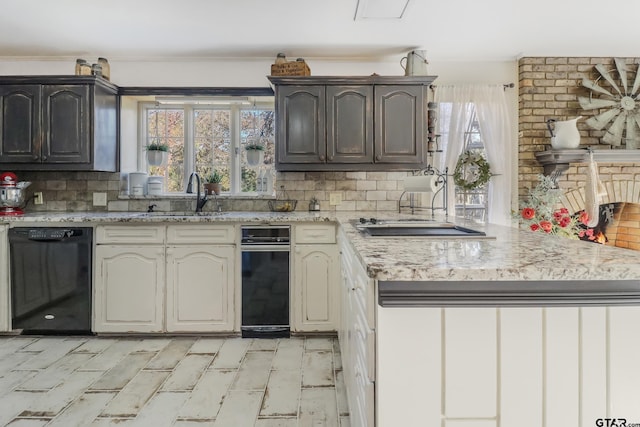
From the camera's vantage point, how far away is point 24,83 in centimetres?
320

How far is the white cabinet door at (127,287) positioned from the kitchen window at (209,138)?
101 cm

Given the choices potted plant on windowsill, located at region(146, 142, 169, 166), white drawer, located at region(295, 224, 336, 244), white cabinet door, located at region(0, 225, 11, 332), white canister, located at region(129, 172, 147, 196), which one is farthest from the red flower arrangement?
white cabinet door, located at region(0, 225, 11, 332)

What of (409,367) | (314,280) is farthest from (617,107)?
(409,367)

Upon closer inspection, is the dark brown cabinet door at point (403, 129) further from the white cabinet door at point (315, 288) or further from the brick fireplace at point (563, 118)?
the brick fireplace at point (563, 118)

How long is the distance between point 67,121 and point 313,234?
7.40 feet

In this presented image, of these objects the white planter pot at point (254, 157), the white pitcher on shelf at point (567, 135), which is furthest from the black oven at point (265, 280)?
the white pitcher on shelf at point (567, 135)

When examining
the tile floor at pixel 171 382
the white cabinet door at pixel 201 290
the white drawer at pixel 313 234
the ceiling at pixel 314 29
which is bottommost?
the tile floor at pixel 171 382

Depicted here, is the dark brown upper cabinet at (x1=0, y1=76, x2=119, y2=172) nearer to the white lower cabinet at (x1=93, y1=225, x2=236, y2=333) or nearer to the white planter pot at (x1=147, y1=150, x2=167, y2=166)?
the white planter pot at (x1=147, y1=150, x2=167, y2=166)

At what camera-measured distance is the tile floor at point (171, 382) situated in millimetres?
1918

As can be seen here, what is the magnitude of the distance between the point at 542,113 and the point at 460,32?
47.6 inches

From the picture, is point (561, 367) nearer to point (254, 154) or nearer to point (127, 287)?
point (127, 287)

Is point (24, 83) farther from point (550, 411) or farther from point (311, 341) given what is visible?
point (550, 411)

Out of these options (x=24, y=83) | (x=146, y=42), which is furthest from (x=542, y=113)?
(x=24, y=83)

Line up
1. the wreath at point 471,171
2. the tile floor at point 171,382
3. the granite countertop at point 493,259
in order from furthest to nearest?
the wreath at point 471,171, the tile floor at point 171,382, the granite countertop at point 493,259
